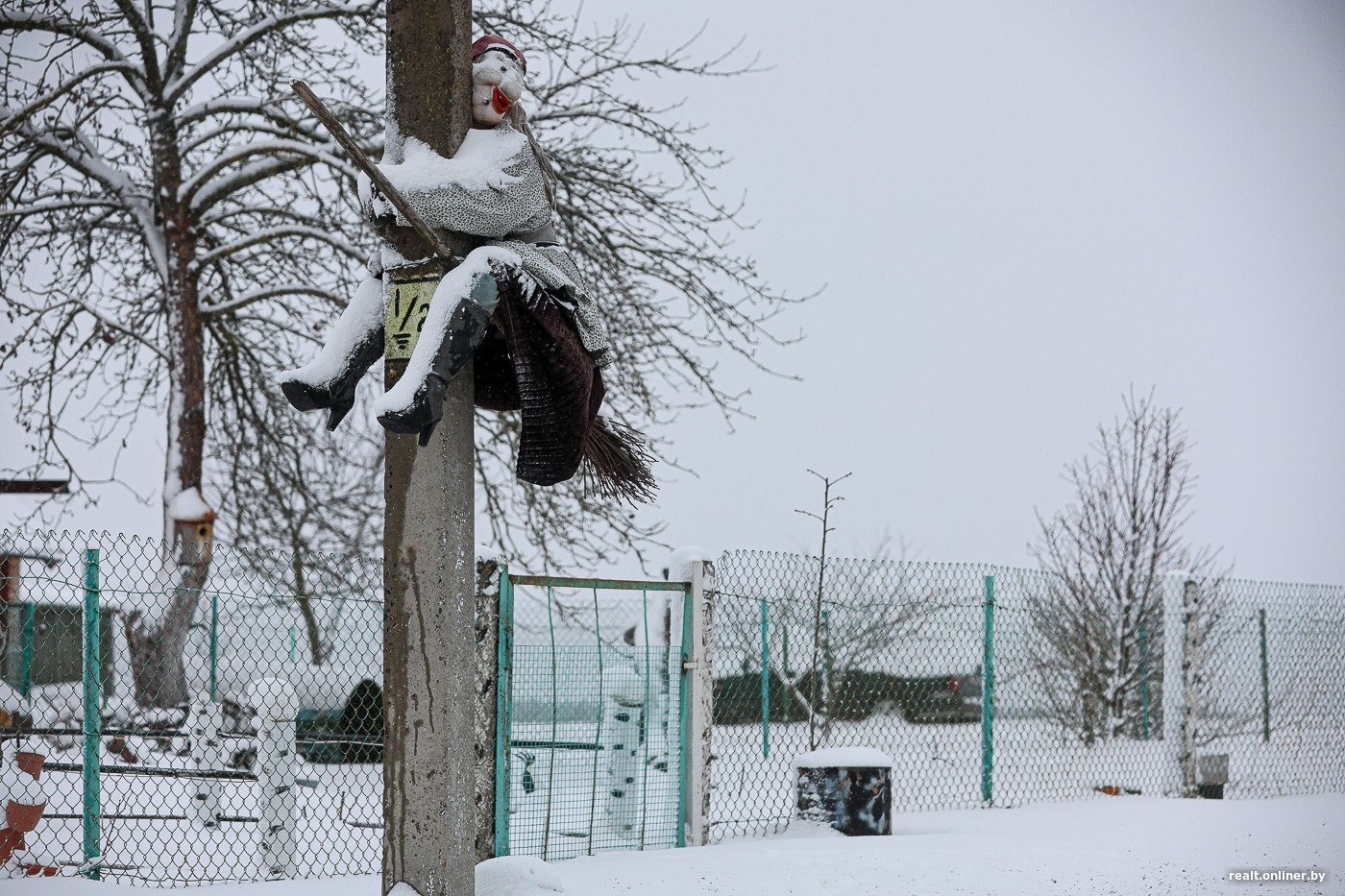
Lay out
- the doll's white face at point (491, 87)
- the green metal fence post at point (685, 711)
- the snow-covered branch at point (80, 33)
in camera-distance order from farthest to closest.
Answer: the snow-covered branch at point (80, 33)
the green metal fence post at point (685, 711)
the doll's white face at point (491, 87)

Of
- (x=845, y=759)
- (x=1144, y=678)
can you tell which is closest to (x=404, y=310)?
(x=845, y=759)

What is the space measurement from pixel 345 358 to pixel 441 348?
0.46m

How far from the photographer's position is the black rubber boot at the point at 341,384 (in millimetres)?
2568

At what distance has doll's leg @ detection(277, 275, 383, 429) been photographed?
256 cm

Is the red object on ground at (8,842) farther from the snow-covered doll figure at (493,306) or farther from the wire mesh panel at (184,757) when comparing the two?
the snow-covered doll figure at (493,306)

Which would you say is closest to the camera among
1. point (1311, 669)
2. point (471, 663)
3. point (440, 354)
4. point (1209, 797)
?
point (440, 354)

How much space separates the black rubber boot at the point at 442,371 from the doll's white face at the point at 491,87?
56 centimetres

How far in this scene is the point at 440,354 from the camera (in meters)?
2.23

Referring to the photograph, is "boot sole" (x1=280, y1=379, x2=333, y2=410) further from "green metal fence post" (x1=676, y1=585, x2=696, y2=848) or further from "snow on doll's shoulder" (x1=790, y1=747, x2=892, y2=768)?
"snow on doll's shoulder" (x1=790, y1=747, x2=892, y2=768)

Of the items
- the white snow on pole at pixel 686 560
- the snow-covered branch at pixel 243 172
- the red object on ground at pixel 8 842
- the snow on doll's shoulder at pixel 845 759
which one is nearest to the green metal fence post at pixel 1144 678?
the snow on doll's shoulder at pixel 845 759

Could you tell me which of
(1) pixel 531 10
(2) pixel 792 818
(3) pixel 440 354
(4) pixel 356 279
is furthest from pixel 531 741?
(1) pixel 531 10

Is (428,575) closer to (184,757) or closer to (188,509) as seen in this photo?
(184,757)

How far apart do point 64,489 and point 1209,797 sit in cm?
1036

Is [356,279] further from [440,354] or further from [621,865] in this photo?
[440,354]
